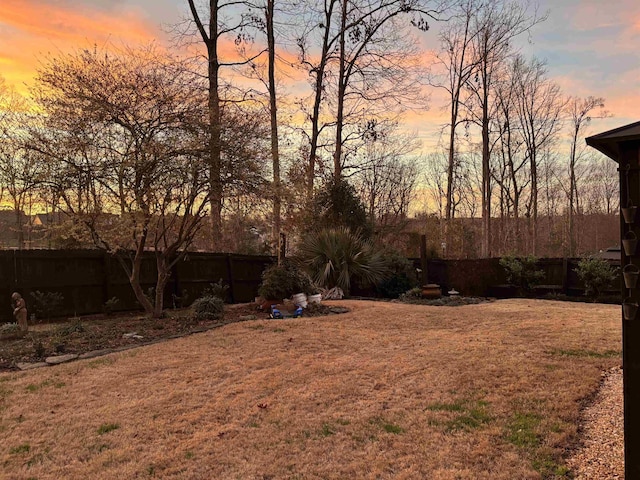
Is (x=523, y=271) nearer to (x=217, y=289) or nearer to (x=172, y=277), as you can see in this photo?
(x=217, y=289)

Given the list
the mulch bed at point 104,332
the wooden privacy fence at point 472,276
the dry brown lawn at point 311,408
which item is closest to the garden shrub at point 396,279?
the wooden privacy fence at point 472,276

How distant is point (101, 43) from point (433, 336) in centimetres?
692

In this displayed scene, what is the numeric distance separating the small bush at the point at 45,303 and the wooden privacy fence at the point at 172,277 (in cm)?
10

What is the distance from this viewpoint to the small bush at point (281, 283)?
339 inches

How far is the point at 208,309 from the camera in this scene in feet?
25.6

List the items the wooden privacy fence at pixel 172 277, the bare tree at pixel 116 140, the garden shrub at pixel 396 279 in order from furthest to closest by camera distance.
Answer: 1. the garden shrub at pixel 396 279
2. the wooden privacy fence at pixel 172 277
3. the bare tree at pixel 116 140

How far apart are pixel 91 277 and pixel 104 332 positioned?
2.23 metres

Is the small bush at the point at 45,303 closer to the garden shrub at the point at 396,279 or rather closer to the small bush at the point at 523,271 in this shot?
the garden shrub at the point at 396,279

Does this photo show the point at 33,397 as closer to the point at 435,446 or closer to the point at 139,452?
the point at 139,452

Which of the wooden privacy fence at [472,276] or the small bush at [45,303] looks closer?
the small bush at [45,303]

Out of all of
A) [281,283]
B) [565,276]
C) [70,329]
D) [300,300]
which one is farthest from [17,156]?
[565,276]

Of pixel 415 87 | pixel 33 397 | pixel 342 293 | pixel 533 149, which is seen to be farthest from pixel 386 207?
pixel 33 397

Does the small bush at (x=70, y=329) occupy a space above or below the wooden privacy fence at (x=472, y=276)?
below

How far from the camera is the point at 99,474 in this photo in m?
2.76
